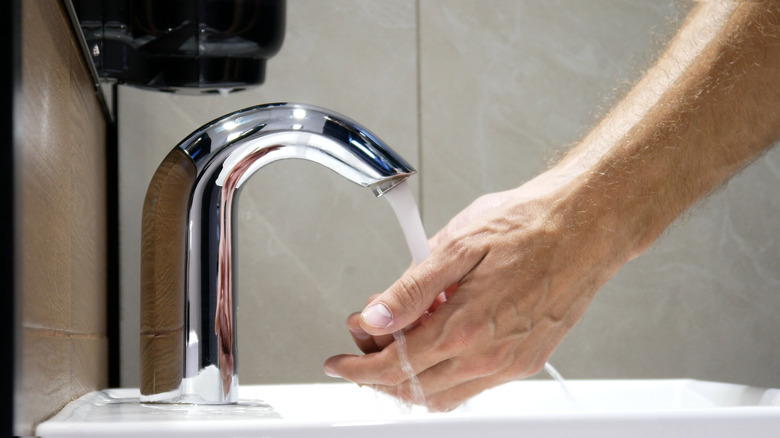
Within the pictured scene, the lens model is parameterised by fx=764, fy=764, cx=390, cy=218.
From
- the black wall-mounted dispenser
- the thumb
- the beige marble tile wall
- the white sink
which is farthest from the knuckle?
the beige marble tile wall

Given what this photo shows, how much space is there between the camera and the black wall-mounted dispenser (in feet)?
1.66

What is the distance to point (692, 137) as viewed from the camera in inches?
19.6

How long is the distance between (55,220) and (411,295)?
0.21 m

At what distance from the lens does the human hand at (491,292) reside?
19.2 inches

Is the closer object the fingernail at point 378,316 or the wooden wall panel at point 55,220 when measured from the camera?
the wooden wall panel at point 55,220

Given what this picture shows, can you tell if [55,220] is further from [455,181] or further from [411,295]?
[455,181]

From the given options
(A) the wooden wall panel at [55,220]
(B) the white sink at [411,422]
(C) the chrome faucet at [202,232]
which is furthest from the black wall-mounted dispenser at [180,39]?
(B) the white sink at [411,422]

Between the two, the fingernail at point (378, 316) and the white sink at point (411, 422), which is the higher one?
the fingernail at point (378, 316)

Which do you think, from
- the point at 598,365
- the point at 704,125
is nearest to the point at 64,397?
the point at 704,125

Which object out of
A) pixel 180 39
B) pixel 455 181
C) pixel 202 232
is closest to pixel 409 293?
pixel 202 232

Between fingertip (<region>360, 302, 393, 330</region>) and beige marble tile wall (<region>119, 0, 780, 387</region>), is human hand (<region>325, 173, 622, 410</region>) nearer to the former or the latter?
fingertip (<region>360, 302, 393, 330</region>)

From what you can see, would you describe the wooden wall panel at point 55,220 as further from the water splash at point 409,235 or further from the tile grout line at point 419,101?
the tile grout line at point 419,101

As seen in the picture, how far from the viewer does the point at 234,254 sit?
0.44 m

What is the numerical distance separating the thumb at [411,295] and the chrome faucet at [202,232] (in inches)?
3.0
